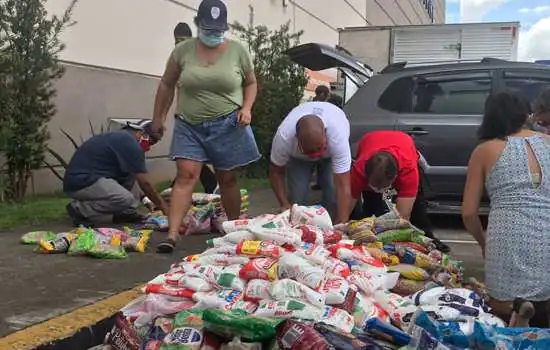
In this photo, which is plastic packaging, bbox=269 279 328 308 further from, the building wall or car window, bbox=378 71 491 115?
the building wall

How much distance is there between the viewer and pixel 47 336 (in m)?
3.04

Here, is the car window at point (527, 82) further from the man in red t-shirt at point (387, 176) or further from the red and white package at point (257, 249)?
the red and white package at point (257, 249)

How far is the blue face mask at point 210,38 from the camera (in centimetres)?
507

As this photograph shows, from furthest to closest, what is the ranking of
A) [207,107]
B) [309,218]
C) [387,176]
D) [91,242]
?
[207,107] → [91,242] → [387,176] → [309,218]

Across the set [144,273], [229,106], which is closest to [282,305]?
[144,273]

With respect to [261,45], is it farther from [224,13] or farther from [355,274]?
[355,274]

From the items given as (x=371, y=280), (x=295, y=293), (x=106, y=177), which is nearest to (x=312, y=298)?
(x=295, y=293)

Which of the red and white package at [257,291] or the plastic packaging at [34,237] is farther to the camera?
the plastic packaging at [34,237]

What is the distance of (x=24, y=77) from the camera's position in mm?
6402

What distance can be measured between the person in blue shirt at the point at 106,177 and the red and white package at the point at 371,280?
9.17 feet

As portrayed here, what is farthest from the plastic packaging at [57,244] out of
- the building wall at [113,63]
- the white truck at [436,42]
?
the white truck at [436,42]

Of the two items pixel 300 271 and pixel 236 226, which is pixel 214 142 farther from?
pixel 300 271

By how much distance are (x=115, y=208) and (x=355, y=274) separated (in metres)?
3.14

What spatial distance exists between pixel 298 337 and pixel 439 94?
4.81m
